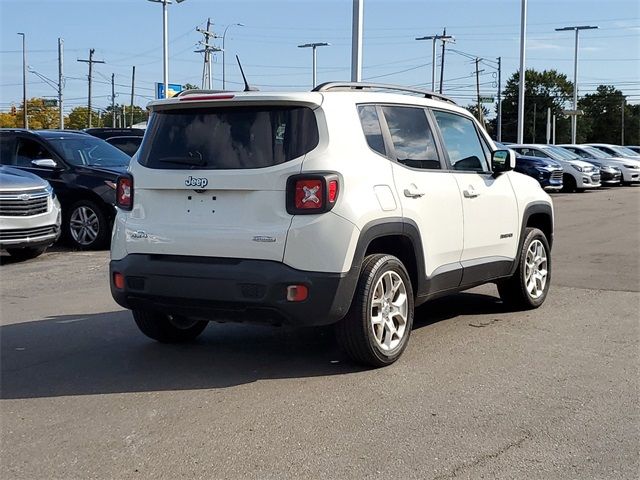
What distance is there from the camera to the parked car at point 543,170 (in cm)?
2620

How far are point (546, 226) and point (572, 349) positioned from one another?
2109 millimetres

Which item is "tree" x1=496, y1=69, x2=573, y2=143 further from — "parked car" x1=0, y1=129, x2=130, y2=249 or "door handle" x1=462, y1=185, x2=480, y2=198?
"door handle" x1=462, y1=185, x2=480, y2=198

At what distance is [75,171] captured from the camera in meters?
12.5

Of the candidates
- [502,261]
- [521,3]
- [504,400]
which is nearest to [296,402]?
[504,400]

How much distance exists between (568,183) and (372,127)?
23.6 m

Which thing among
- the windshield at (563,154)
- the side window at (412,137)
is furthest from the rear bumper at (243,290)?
the windshield at (563,154)

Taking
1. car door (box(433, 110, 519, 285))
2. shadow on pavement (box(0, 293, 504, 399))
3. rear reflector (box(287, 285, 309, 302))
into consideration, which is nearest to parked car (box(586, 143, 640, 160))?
car door (box(433, 110, 519, 285))

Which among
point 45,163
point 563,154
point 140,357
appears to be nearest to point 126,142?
point 45,163

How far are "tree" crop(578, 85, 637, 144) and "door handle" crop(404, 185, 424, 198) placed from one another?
110 m

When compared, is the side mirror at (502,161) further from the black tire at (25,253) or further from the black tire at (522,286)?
the black tire at (25,253)

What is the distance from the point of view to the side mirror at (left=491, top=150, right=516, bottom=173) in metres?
6.95

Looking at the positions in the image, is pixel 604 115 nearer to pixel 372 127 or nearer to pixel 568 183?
pixel 568 183

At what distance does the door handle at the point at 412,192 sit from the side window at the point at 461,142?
77 centimetres

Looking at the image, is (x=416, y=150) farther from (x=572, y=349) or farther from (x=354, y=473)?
(x=354, y=473)
